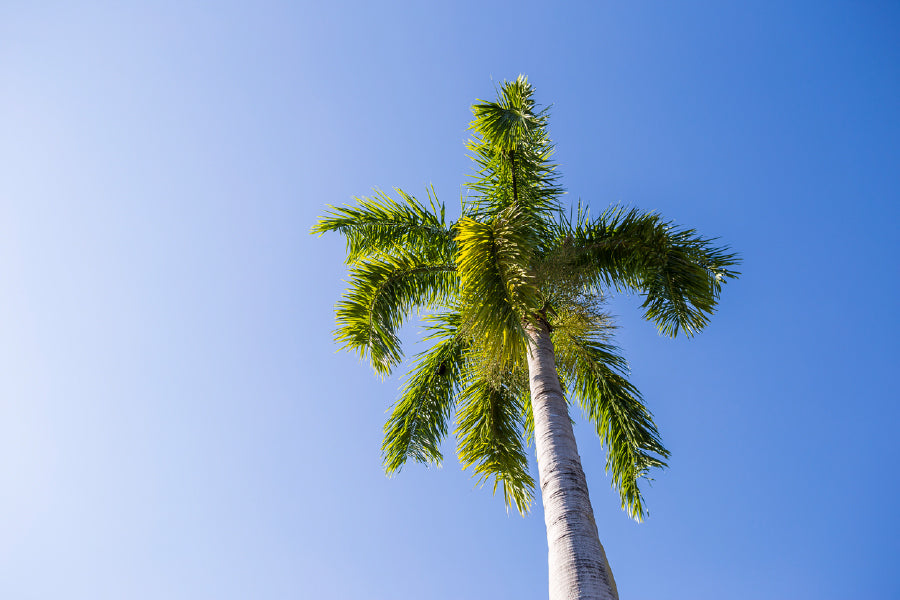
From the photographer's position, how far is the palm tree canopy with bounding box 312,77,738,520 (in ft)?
28.2

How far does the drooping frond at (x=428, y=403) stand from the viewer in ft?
30.5

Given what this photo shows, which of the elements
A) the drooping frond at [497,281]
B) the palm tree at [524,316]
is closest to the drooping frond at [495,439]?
the palm tree at [524,316]

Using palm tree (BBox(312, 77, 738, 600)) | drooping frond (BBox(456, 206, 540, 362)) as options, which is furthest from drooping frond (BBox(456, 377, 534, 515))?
drooping frond (BBox(456, 206, 540, 362))

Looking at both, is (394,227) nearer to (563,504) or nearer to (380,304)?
(380,304)

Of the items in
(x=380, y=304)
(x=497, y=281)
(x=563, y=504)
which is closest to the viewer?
(x=563, y=504)

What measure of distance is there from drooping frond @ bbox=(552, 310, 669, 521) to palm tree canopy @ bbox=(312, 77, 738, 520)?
20 mm

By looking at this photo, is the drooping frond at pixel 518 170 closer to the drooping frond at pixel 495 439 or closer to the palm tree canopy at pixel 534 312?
the palm tree canopy at pixel 534 312

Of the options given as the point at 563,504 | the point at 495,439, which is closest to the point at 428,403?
the point at 495,439

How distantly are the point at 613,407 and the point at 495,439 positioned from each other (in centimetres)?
200

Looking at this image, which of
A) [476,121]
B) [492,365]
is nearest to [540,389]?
[492,365]

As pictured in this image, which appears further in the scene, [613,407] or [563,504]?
[613,407]

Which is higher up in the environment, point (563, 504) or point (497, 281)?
point (497, 281)

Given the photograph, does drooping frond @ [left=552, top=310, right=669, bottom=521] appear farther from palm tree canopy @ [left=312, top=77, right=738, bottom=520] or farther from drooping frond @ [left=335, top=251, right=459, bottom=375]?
drooping frond @ [left=335, top=251, right=459, bottom=375]

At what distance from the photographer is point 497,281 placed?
697 centimetres
